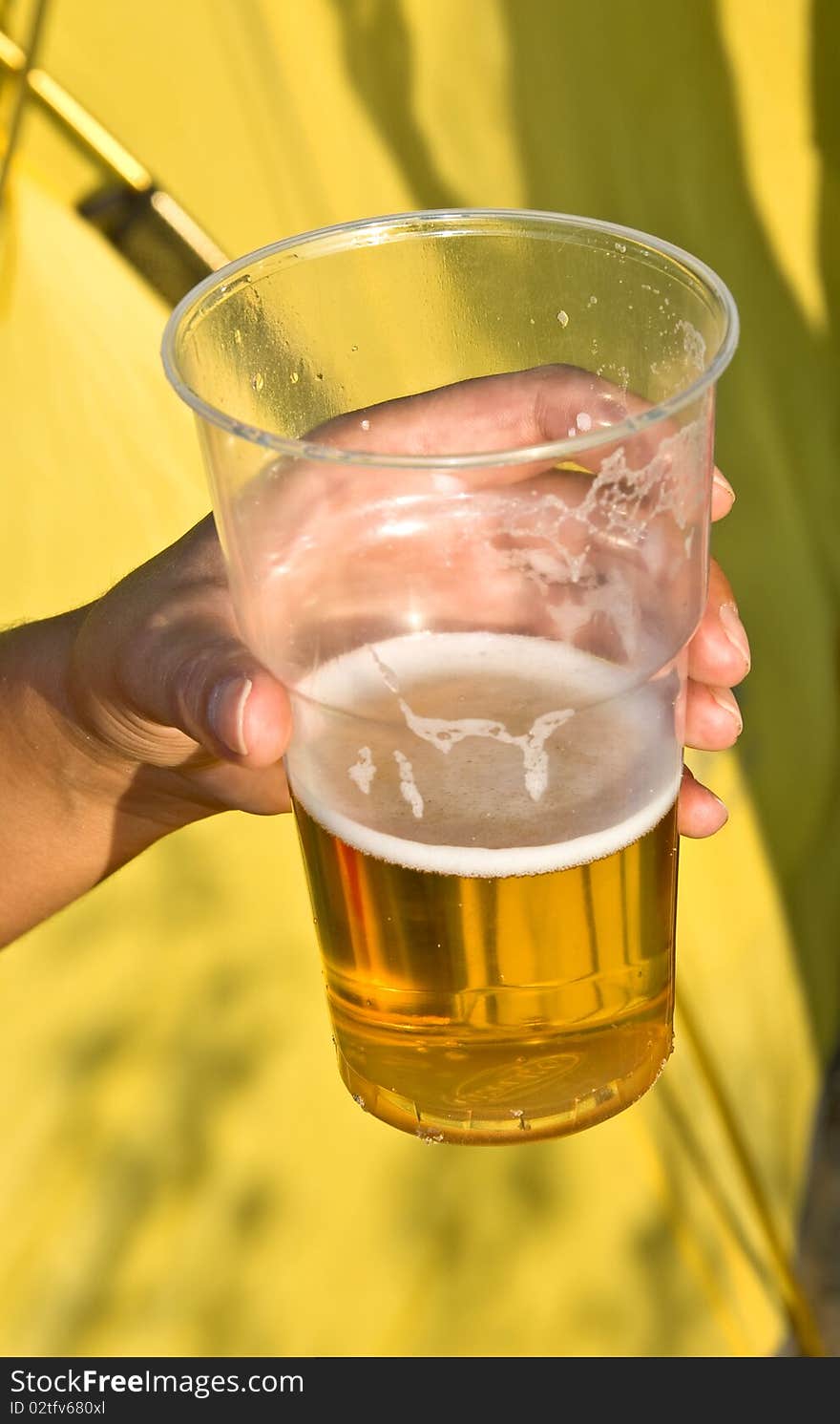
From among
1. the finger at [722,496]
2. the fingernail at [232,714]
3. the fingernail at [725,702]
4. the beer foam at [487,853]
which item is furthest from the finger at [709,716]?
the fingernail at [232,714]

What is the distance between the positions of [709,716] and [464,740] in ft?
0.90

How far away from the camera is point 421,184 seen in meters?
1.59

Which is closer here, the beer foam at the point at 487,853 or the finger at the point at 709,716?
the beer foam at the point at 487,853

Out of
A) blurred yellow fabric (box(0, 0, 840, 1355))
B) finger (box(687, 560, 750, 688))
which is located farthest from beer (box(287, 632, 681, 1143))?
blurred yellow fabric (box(0, 0, 840, 1355))

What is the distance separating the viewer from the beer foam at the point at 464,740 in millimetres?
740

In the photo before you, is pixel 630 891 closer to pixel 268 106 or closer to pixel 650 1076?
pixel 650 1076

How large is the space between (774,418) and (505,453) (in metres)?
1.60

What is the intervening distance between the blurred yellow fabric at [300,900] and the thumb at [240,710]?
0.57 meters

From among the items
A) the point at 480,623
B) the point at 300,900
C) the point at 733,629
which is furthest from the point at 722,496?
the point at 300,900

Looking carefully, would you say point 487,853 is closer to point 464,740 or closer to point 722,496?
point 464,740

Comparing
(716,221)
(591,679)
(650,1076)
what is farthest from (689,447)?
(716,221)

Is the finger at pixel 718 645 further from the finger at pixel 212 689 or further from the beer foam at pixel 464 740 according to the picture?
the finger at pixel 212 689

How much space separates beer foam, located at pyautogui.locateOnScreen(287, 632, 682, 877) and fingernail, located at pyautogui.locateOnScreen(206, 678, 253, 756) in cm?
3

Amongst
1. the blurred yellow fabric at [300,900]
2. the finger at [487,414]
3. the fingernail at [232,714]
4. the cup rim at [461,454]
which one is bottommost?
the blurred yellow fabric at [300,900]
